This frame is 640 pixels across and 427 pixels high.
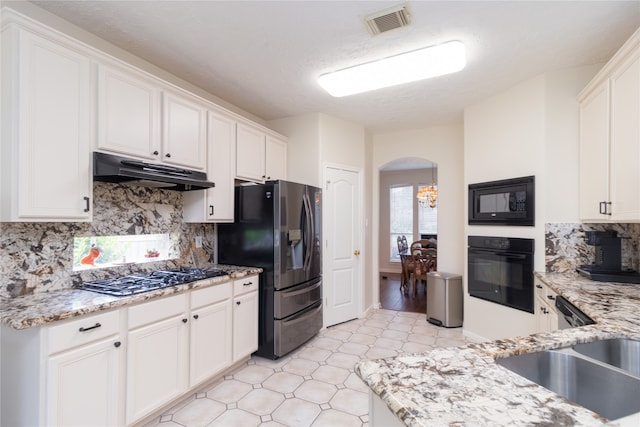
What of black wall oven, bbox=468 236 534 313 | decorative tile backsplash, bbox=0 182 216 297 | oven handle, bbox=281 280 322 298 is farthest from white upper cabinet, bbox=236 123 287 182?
black wall oven, bbox=468 236 534 313

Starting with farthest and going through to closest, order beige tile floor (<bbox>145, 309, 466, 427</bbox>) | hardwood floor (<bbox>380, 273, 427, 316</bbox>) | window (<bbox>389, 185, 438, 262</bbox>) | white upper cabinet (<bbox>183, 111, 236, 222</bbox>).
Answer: window (<bbox>389, 185, 438, 262</bbox>)
hardwood floor (<bbox>380, 273, 427, 316</bbox>)
white upper cabinet (<bbox>183, 111, 236, 222</bbox>)
beige tile floor (<bbox>145, 309, 466, 427</bbox>)

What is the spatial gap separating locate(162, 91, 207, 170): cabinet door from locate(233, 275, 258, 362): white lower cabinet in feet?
3.65

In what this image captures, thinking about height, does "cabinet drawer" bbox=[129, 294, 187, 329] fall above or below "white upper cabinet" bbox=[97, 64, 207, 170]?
below

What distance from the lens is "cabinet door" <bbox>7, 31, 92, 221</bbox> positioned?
1564mm

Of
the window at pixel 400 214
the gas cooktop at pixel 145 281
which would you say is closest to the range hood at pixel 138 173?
the gas cooktop at pixel 145 281

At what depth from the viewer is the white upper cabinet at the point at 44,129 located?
5.12 ft

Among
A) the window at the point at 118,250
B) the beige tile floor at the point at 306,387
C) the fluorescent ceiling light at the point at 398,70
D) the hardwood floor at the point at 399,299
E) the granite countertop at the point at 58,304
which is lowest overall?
the hardwood floor at the point at 399,299

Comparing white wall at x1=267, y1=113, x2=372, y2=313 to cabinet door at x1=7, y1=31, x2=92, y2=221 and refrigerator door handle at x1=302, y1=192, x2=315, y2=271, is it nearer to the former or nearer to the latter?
refrigerator door handle at x1=302, y1=192, x2=315, y2=271

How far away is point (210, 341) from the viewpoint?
2.36 meters

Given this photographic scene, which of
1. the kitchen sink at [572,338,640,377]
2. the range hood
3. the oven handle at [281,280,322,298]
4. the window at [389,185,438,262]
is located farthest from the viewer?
Result: the window at [389,185,438,262]

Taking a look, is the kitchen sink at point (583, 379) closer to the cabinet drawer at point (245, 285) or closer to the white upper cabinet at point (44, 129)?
the cabinet drawer at point (245, 285)

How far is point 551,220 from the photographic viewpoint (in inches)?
105

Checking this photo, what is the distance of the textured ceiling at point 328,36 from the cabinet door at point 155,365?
6.54 feet

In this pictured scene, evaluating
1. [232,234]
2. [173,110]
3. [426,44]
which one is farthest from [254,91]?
[426,44]
